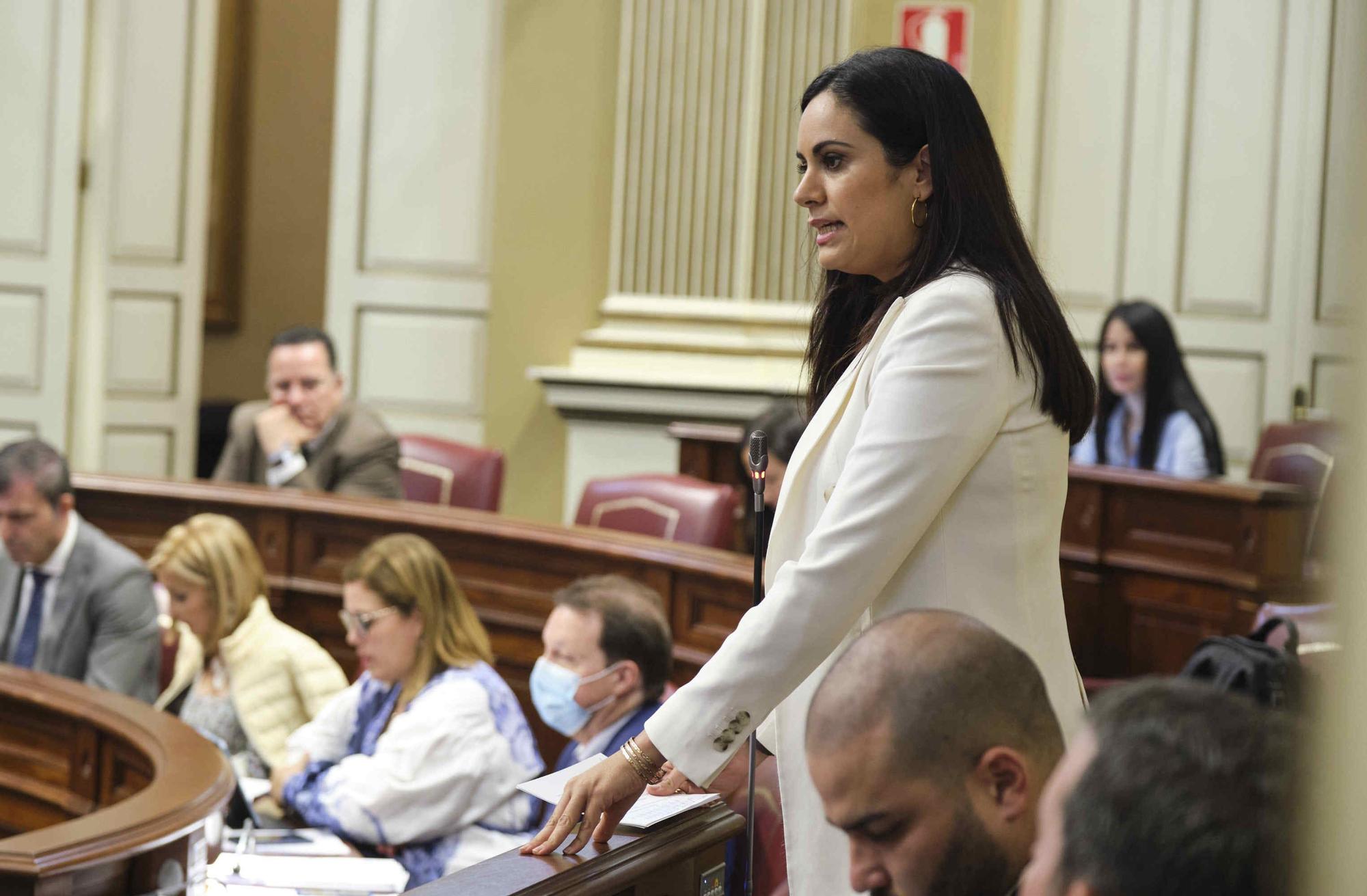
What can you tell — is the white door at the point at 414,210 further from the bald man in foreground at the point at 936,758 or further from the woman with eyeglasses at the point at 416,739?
the bald man in foreground at the point at 936,758

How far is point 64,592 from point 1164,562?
298 cm

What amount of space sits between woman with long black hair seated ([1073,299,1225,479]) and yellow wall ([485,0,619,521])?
99.6 inches

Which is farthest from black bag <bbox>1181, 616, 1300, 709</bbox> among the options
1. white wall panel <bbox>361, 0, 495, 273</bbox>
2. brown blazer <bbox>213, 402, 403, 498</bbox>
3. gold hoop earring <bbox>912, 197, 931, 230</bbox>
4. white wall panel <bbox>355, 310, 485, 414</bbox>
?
white wall panel <bbox>361, 0, 495, 273</bbox>

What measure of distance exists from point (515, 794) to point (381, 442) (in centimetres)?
229

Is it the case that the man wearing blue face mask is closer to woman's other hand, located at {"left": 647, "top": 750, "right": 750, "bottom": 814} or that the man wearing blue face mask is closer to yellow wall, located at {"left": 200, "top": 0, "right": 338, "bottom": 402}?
woman's other hand, located at {"left": 647, "top": 750, "right": 750, "bottom": 814}

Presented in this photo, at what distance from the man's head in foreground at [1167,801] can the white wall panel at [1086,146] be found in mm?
6116

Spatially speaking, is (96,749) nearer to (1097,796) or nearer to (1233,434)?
(1097,796)

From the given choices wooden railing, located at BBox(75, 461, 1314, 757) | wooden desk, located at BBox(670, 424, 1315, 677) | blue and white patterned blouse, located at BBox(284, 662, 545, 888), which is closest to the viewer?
blue and white patterned blouse, located at BBox(284, 662, 545, 888)

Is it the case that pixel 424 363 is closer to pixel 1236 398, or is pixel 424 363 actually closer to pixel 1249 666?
pixel 1236 398

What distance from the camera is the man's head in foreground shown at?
751mm

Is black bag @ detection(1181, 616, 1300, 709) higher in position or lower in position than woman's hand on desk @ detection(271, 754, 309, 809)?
higher

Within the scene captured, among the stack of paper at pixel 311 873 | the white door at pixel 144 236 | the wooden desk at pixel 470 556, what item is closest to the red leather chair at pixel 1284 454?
the wooden desk at pixel 470 556

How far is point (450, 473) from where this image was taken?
5.39 m

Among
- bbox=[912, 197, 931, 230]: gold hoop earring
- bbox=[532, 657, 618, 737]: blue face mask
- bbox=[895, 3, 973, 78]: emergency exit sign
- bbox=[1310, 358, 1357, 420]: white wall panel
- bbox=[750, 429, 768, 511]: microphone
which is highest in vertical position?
bbox=[895, 3, 973, 78]: emergency exit sign
